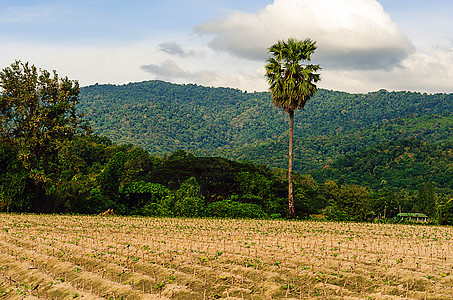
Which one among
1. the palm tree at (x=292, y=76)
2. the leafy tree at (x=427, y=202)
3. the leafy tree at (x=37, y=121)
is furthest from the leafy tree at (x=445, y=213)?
the leafy tree at (x=427, y=202)

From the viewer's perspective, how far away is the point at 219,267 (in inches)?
544

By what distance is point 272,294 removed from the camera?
1108 centimetres

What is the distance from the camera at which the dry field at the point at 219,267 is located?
37.3 feet

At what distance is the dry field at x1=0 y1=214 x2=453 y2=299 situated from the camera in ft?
37.3

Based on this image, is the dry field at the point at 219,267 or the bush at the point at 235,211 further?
the bush at the point at 235,211

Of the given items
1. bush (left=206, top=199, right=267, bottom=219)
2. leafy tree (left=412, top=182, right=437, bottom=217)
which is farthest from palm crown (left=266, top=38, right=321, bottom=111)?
leafy tree (left=412, top=182, right=437, bottom=217)

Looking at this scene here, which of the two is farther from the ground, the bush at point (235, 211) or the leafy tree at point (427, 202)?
the bush at point (235, 211)

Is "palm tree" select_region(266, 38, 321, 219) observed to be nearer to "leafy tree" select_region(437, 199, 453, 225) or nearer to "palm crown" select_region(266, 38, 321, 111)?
"palm crown" select_region(266, 38, 321, 111)

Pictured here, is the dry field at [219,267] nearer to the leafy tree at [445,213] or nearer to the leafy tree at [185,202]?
the leafy tree at [185,202]

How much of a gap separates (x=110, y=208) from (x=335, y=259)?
101ft

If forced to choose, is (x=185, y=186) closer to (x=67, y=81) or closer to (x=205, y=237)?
(x=67, y=81)

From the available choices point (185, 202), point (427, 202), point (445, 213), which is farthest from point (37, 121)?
point (427, 202)

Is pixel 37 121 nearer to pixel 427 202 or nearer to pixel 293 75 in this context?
pixel 293 75

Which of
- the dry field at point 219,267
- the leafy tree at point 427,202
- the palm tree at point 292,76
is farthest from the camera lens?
the leafy tree at point 427,202
